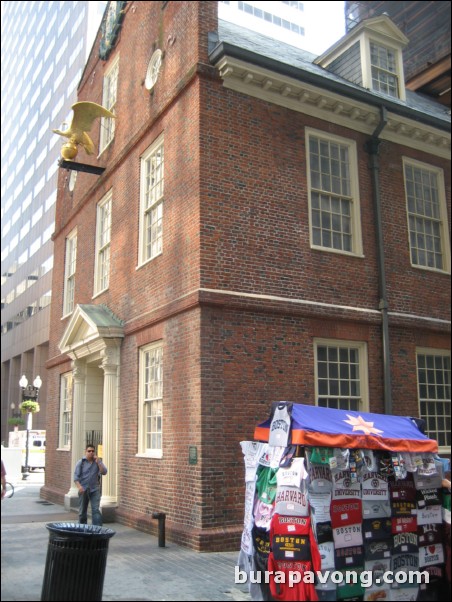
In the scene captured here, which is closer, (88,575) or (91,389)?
(88,575)

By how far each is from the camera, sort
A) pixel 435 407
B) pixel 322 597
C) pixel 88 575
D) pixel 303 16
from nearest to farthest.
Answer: pixel 88 575 → pixel 322 597 → pixel 435 407 → pixel 303 16

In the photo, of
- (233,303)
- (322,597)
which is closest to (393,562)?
(322,597)

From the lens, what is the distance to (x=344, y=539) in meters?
7.12

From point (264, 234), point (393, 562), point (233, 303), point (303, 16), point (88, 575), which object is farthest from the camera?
point (303, 16)

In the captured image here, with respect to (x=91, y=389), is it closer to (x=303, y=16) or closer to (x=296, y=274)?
(x=296, y=274)

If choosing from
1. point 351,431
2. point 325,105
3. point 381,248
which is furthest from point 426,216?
point 351,431

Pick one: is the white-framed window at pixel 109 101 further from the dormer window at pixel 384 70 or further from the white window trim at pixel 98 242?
the dormer window at pixel 384 70

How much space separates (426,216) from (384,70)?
12.8 feet

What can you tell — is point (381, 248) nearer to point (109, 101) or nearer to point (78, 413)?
point (109, 101)

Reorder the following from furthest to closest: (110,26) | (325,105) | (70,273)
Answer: (70,273), (110,26), (325,105)

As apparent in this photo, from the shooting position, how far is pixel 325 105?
13125 mm

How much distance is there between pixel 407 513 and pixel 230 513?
3.58m

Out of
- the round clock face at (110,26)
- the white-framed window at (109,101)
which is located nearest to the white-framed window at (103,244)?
the white-framed window at (109,101)

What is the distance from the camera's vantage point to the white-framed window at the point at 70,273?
1886 centimetres
